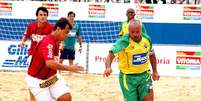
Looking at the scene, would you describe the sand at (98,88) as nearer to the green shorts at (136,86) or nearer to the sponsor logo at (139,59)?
the green shorts at (136,86)

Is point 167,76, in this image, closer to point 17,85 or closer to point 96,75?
point 96,75

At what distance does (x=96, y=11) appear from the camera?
811 inches

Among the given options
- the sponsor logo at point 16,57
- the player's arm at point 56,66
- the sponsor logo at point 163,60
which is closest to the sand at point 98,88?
the sponsor logo at point 16,57

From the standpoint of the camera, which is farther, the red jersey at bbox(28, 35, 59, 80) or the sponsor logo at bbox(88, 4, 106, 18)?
the sponsor logo at bbox(88, 4, 106, 18)

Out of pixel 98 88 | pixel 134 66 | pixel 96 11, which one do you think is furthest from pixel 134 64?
pixel 96 11

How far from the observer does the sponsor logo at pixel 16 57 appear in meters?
16.2

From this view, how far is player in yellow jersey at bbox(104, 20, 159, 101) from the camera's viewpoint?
798 cm

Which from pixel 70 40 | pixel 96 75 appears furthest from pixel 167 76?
pixel 70 40

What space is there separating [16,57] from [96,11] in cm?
519

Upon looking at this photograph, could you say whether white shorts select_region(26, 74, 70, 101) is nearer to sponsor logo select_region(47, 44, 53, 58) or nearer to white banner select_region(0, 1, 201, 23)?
sponsor logo select_region(47, 44, 53, 58)

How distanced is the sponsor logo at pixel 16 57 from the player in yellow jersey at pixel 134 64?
822 centimetres

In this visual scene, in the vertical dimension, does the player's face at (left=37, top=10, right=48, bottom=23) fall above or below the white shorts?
above

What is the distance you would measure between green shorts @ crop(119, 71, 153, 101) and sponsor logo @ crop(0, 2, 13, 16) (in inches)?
515

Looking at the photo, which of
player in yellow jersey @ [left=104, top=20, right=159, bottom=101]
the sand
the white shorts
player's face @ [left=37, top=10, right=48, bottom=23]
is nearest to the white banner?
the sand
